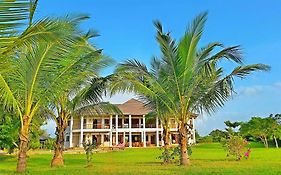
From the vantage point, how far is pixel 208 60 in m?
14.7

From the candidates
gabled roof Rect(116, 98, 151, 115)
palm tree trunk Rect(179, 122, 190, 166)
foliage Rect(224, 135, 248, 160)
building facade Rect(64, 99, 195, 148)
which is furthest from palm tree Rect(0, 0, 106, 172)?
gabled roof Rect(116, 98, 151, 115)

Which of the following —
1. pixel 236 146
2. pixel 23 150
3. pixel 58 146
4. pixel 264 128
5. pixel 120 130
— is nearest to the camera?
pixel 23 150

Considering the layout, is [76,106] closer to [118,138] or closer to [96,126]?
[96,126]

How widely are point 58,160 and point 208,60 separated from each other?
871cm

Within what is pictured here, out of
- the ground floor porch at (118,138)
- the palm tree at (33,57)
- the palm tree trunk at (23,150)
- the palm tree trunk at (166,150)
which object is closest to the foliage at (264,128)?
the ground floor porch at (118,138)

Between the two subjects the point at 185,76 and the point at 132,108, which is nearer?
the point at 185,76

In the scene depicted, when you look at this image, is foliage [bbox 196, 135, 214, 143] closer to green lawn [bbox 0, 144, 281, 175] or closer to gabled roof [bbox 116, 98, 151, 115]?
gabled roof [bbox 116, 98, 151, 115]

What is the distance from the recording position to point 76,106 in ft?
58.2

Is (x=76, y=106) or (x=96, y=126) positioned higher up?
(x=96, y=126)

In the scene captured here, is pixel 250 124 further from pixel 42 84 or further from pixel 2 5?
pixel 2 5

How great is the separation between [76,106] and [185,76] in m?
5.86

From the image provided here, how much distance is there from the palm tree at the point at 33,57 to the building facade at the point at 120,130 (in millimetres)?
40039

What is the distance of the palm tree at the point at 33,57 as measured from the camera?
184 inches

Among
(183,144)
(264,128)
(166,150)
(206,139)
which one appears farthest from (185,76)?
(206,139)
